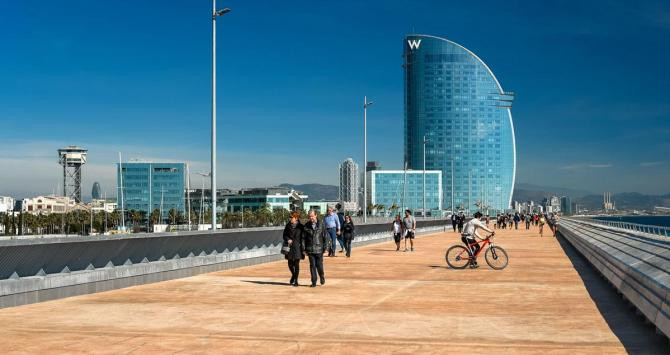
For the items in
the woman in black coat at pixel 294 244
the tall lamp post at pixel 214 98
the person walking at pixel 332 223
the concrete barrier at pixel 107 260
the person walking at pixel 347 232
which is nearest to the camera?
the concrete barrier at pixel 107 260

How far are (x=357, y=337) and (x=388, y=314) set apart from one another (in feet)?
7.82

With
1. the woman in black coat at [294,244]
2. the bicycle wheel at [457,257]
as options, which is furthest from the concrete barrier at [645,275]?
the woman in black coat at [294,244]

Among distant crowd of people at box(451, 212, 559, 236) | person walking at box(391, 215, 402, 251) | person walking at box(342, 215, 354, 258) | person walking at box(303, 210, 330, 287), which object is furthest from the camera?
distant crowd of people at box(451, 212, 559, 236)

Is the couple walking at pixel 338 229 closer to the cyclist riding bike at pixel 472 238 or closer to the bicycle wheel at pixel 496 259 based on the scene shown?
the cyclist riding bike at pixel 472 238

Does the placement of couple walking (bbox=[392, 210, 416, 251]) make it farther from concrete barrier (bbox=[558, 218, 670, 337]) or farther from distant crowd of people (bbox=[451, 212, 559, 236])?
distant crowd of people (bbox=[451, 212, 559, 236])

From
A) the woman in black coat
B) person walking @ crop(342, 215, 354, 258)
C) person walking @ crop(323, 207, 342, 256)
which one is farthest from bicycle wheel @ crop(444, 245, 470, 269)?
person walking @ crop(342, 215, 354, 258)

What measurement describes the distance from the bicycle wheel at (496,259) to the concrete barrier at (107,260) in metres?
7.54

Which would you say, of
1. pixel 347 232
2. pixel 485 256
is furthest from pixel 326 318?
pixel 347 232

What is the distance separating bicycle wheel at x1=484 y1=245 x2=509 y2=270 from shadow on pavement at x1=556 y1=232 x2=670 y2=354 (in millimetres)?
3955

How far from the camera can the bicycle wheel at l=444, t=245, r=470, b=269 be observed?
22719 millimetres

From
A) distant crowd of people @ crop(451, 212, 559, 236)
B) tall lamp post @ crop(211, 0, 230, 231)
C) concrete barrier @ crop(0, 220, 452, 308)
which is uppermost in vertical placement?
tall lamp post @ crop(211, 0, 230, 231)

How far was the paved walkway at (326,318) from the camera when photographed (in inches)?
372

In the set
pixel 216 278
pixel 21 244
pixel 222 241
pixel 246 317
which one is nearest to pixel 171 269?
pixel 216 278

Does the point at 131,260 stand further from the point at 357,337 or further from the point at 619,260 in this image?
the point at 619,260
